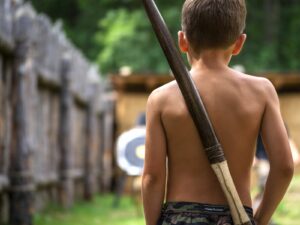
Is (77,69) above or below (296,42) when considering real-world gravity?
below

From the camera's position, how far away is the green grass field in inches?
432

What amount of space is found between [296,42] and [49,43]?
2162cm

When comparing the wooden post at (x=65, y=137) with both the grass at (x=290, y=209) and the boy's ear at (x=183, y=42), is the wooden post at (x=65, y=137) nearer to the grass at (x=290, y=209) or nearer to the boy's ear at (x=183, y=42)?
the grass at (x=290, y=209)

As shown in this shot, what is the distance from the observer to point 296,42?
32.4 metres

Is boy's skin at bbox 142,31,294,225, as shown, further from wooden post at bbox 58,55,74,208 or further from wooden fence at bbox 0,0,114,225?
wooden post at bbox 58,55,74,208

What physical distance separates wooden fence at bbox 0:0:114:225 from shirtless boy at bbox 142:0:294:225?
5.40m

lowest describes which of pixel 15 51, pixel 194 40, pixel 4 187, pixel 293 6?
pixel 4 187

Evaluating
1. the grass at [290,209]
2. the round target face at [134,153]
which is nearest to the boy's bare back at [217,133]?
the round target face at [134,153]

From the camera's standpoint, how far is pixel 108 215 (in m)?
13.0

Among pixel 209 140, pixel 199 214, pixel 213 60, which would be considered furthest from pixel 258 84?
pixel 199 214

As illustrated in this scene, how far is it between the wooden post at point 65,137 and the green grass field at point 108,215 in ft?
0.97

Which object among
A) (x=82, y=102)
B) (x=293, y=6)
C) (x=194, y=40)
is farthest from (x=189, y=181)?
(x=293, y=6)

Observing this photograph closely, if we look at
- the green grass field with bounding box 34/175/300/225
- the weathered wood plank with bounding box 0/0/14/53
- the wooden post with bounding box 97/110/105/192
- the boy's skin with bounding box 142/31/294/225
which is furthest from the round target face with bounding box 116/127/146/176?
the wooden post with bounding box 97/110/105/192

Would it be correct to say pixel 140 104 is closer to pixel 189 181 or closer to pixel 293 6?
pixel 293 6
